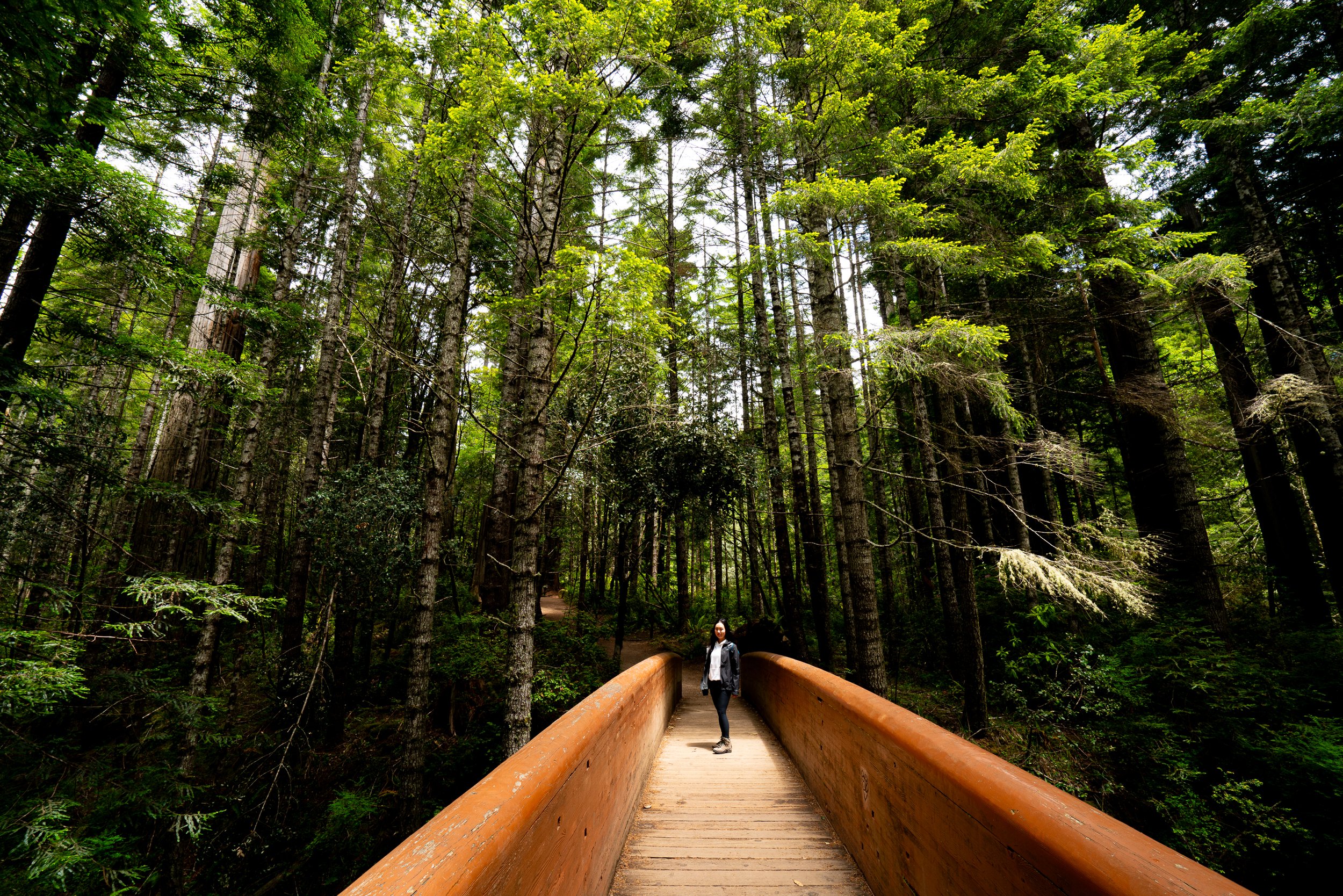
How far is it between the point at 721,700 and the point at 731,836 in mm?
2385

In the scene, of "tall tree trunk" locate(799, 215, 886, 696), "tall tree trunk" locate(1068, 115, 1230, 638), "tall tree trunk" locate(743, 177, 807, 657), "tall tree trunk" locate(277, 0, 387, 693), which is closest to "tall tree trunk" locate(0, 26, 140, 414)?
"tall tree trunk" locate(277, 0, 387, 693)

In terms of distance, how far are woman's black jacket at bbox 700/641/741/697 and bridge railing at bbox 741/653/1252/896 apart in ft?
7.35

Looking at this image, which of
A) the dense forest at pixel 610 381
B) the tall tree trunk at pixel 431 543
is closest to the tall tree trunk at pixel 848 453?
the dense forest at pixel 610 381

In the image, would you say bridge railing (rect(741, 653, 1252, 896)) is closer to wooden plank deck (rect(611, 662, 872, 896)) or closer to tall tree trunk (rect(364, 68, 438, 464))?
wooden plank deck (rect(611, 662, 872, 896))

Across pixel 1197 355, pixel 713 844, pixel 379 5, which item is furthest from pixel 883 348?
pixel 1197 355

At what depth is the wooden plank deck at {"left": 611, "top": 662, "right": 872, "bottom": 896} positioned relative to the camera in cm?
277

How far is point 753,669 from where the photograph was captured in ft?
28.8

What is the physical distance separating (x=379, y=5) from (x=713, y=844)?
1143 centimetres

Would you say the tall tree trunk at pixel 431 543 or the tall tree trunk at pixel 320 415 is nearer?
the tall tree trunk at pixel 431 543

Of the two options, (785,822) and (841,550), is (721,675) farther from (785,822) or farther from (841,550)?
(841,550)

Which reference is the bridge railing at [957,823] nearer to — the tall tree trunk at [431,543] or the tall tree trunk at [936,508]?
the tall tree trunk at [936,508]

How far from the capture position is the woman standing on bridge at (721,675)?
5.54 meters

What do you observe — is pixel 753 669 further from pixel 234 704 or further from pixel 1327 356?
pixel 1327 356

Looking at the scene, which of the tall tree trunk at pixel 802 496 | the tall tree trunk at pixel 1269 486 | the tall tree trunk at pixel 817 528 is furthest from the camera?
the tall tree trunk at pixel 802 496
